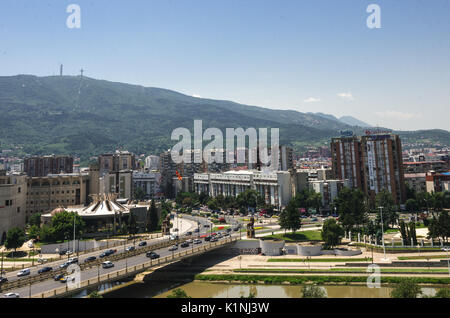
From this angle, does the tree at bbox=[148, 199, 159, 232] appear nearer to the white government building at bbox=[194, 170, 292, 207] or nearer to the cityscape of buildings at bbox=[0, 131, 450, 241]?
the cityscape of buildings at bbox=[0, 131, 450, 241]

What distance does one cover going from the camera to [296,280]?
111ft

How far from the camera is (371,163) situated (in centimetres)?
7806

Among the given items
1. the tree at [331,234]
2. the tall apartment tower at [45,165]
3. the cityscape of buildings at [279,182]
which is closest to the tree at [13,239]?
the cityscape of buildings at [279,182]

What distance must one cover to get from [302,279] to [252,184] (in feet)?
186

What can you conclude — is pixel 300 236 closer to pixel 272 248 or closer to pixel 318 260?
pixel 272 248

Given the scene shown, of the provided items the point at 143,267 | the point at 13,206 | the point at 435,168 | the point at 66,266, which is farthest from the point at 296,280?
the point at 435,168

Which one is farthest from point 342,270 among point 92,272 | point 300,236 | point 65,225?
point 65,225

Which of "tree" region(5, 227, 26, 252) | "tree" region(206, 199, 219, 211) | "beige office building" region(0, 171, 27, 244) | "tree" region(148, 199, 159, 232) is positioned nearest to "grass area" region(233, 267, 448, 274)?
"tree" region(148, 199, 159, 232)

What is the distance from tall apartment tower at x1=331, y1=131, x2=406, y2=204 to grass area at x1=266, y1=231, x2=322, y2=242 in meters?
31.9

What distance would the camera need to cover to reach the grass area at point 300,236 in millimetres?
51312

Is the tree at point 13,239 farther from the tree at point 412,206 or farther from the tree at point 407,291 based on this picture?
the tree at point 412,206

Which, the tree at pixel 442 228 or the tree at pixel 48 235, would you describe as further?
the tree at pixel 48 235

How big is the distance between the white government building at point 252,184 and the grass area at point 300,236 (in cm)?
2479

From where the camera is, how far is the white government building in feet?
261
